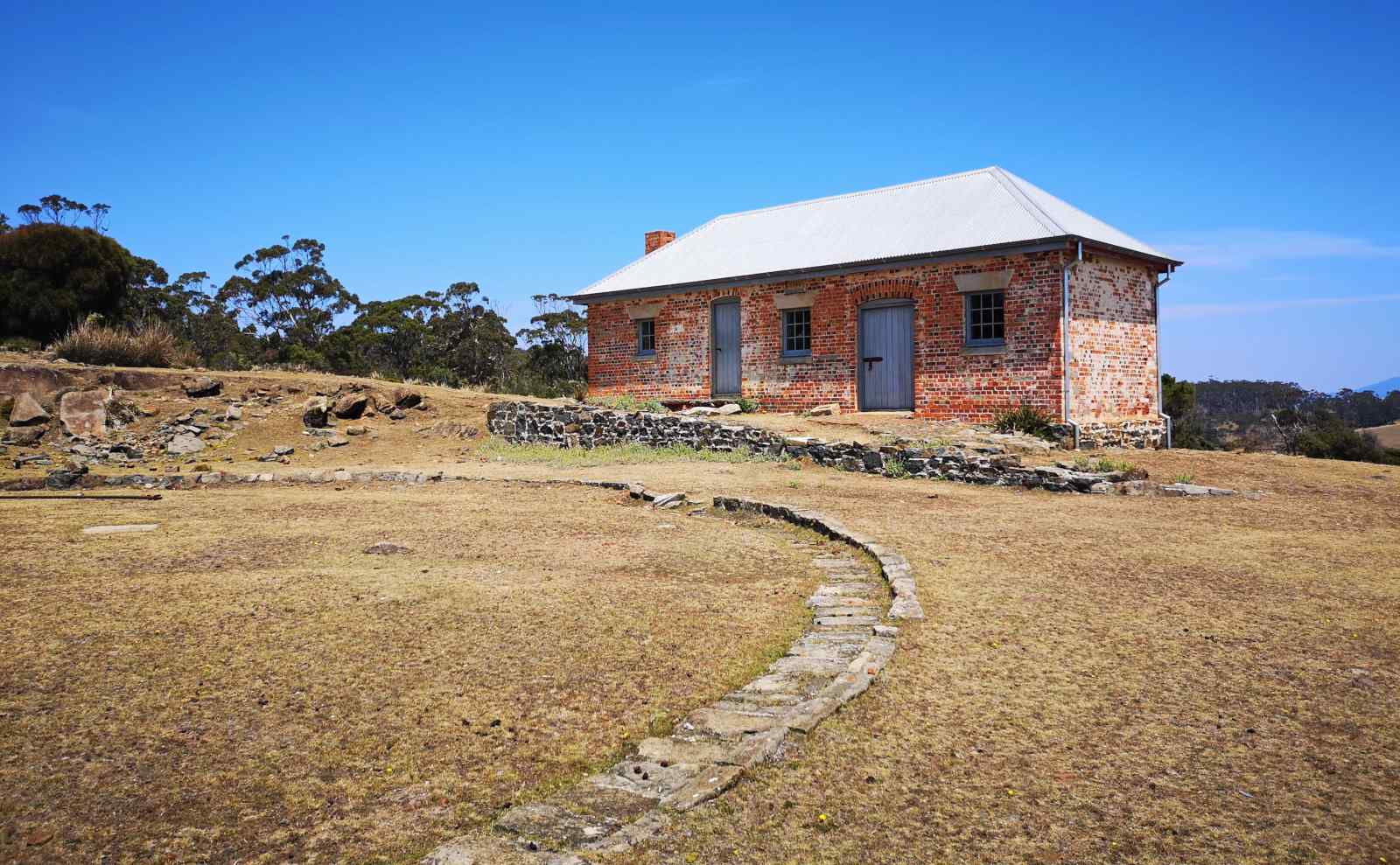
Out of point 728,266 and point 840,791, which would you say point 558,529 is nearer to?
point 840,791

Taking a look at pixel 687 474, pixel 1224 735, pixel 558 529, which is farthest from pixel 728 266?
Answer: pixel 1224 735

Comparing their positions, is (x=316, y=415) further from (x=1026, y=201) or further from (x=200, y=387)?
→ (x=1026, y=201)

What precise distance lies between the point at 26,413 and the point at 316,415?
4959mm

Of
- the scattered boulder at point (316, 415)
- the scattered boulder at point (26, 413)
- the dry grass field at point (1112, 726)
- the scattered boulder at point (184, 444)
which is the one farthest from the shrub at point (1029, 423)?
the scattered boulder at point (26, 413)

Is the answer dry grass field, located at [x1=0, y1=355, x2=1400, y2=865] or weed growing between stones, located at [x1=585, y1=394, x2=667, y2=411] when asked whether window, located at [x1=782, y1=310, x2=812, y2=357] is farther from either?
dry grass field, located at [x1=0, y1=355, x2=1400, y2=865]

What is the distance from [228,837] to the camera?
3.11 metres

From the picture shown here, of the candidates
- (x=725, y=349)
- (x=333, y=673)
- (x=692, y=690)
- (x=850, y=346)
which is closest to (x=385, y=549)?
(x=333, y=673)

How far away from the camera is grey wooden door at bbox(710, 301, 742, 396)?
69.4ft

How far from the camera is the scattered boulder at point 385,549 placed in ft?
26.1

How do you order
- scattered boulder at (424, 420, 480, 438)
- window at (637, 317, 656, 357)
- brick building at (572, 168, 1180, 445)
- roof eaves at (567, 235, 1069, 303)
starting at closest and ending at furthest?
roof eaves at (567, 235, 1069, 303) < brick building at (572, 168, 1180, 445) < scattered boulder at (424, 420, 480, 438) < window at (637, 317, 656, 357)

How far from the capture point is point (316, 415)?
62.4 feet

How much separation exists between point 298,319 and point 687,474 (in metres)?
34.2

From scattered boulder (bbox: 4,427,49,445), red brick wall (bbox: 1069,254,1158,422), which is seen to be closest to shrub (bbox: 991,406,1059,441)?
red brick wall (bbox: 1069,254,1158,422)

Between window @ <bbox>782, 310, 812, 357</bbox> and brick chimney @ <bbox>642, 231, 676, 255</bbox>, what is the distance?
22.8 ft
